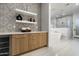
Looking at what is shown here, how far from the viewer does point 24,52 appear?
3213 mm

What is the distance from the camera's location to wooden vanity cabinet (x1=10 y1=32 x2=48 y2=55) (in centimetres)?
307

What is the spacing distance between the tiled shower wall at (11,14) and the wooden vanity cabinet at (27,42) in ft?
0.77

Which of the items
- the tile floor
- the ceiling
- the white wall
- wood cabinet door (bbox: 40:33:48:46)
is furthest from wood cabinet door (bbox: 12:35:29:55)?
the ceiling

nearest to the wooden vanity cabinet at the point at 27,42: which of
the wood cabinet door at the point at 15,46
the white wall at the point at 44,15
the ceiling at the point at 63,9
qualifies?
the wood cabinet door at the point at 15,46

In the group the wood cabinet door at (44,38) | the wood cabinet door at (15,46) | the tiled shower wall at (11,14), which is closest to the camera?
the wood cabinet door at (15,46)

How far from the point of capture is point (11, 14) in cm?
321

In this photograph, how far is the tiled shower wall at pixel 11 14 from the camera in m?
3.12

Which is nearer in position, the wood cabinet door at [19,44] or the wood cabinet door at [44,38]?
the wood cabinet door at [19,44]

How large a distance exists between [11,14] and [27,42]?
2.89 feet

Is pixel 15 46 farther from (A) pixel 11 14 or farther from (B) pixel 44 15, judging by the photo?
(B) pixel 44 15

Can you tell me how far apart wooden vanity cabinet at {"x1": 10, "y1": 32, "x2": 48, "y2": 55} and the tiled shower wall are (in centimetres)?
23

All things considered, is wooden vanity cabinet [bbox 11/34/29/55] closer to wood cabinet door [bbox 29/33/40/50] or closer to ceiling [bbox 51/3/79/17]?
wood cabinet door [bbox 29/33/40/50]

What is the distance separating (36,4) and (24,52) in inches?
51.9

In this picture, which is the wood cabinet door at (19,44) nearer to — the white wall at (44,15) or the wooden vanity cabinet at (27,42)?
the wooden vanity cabinet at (27,42)
